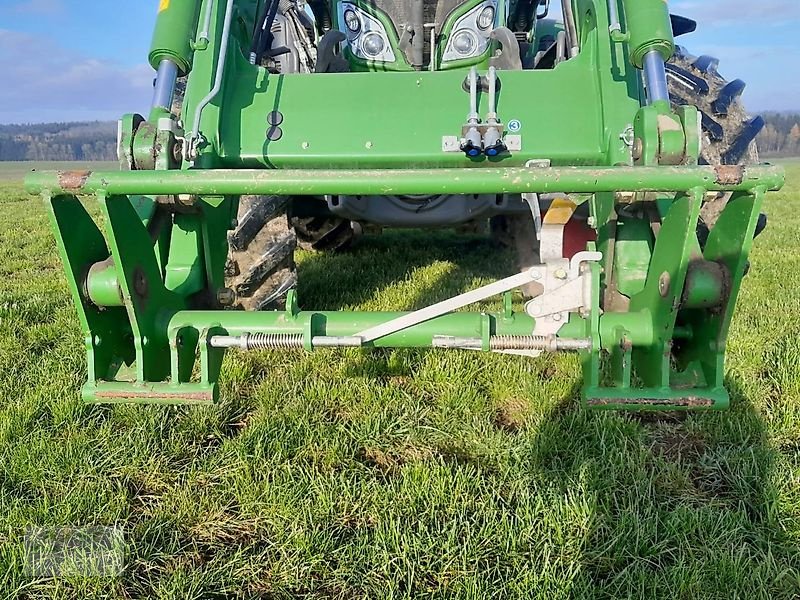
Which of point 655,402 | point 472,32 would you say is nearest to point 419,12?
point 472,32

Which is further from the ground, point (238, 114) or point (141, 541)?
point (238, 114)

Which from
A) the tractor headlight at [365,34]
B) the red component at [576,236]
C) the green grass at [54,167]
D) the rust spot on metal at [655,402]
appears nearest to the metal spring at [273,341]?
the green grass at [54,167]

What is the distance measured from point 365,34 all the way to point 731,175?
2.77 meters

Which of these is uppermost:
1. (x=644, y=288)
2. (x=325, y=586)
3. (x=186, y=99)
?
(x=186, y=99)

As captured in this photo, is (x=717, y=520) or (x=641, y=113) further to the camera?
(x=641, y=113)

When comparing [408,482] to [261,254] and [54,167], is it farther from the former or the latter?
[54,167]

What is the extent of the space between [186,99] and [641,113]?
2094 millimetres

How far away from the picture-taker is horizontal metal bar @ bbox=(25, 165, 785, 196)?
2.00 m

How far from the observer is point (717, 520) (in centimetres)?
220

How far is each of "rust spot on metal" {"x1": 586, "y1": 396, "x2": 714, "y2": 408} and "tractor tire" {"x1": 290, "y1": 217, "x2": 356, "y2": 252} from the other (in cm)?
328

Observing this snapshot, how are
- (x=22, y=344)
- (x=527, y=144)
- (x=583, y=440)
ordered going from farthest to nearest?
1. (x=22, y=344)
2. (x=527, y=144)
3. (x=583, y=440)

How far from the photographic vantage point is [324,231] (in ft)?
17.5

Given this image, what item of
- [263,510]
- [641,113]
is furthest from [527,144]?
[263,510]

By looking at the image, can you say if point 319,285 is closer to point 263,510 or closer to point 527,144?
point 527,144
